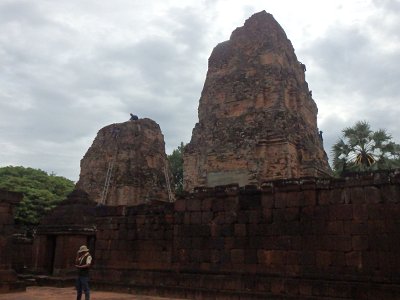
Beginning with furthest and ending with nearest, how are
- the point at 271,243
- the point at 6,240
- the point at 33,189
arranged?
the point at 33,189, the point at 6,240, the point at 271,243

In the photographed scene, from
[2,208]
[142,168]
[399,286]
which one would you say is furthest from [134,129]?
[399,286]

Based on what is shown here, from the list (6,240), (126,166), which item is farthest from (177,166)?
(6,240)

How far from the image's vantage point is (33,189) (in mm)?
33812

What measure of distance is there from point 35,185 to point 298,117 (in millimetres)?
26310

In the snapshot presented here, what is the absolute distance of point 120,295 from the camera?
1095 cm

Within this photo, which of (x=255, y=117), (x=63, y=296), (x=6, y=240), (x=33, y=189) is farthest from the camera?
(x=33, y=189)

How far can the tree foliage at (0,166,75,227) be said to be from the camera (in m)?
31.2

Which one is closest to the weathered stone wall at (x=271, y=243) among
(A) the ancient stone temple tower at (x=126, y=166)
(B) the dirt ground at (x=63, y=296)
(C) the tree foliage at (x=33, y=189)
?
(B) the dirt ground at (x=63, y=296)

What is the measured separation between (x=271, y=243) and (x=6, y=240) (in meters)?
7.07

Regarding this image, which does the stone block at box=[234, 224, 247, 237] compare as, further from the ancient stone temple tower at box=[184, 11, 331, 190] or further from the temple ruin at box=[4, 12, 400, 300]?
the ancient stone temple tower at box=[184, 11, 331, 190]

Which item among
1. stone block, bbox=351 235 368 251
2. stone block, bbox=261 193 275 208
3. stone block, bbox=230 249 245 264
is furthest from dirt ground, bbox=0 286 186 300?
stone block, bbox=351 235 368 251

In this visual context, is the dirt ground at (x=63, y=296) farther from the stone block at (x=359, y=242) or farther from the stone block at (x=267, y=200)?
the stone block at (x=359, y=242)

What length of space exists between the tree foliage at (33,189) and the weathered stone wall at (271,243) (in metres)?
18.8

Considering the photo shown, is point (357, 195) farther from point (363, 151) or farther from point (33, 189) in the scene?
point (33, 189)
